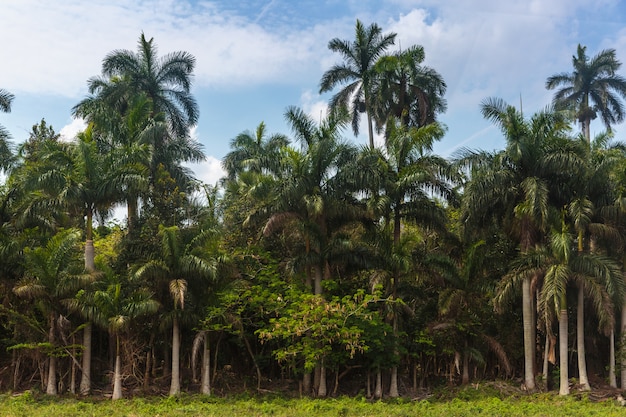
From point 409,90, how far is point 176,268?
1733 cm

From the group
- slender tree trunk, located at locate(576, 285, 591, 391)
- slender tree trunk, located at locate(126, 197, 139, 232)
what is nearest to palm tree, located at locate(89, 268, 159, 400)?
slender tree trunk, located at locate(126, 197, 139, 232)

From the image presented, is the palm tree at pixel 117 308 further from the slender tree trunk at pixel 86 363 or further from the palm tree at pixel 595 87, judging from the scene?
the palm tree at pixel 595 87

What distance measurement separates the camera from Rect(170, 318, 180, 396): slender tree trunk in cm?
2167

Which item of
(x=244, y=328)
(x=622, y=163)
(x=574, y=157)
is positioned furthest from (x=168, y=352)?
(x=622, y=163)

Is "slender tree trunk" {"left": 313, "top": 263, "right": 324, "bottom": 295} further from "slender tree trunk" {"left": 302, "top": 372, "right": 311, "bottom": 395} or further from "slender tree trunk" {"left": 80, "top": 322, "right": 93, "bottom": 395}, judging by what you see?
"slender tree trunk" {"left": 80, "top": 322, "right": 93, "bottom": 395}

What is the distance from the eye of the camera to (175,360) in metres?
21.9

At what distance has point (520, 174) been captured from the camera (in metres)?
22.9

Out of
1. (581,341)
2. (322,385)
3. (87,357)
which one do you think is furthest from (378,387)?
(87,357)

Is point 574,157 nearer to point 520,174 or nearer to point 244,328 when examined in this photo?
point 520,174

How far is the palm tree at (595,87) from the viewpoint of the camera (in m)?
40.7

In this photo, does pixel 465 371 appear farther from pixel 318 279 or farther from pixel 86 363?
pixel 86 363

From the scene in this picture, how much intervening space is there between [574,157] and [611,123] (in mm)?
23950

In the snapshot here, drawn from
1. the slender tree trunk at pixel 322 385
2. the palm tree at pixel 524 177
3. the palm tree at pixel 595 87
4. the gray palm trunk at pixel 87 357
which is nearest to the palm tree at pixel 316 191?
the slender tree trunk at pixel 322 385

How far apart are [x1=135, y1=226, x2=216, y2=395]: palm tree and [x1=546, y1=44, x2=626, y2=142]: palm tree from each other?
2951 cm
